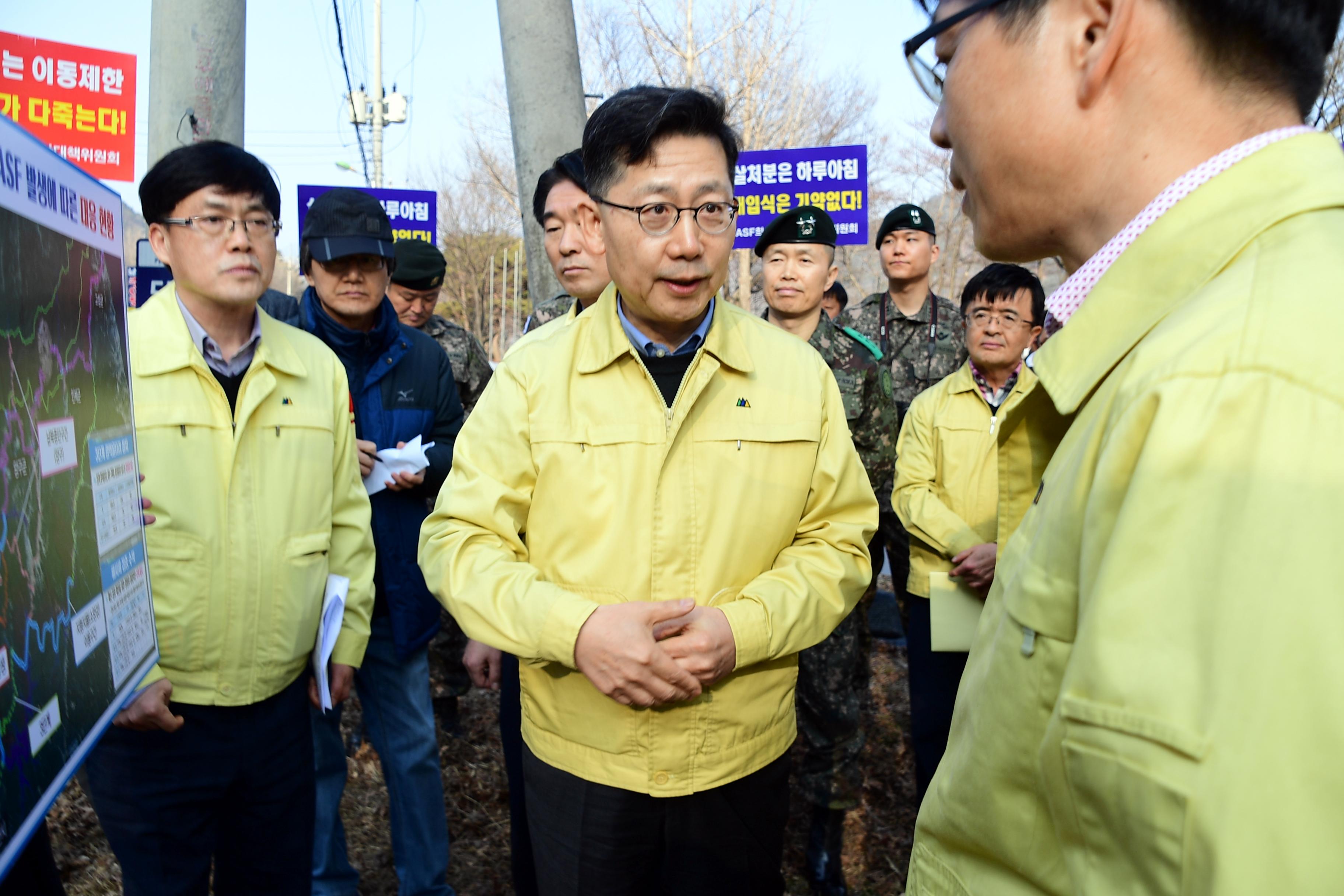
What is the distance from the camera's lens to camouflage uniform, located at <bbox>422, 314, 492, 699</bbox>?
189 inches

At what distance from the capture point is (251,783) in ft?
7.61

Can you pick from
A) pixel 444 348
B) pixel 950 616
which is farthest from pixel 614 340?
pixel 444 348

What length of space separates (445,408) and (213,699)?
156 cm

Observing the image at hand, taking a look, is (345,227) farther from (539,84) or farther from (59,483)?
(59,483)

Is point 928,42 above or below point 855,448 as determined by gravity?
above

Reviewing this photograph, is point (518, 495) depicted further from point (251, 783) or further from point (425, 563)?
point (251, 783)

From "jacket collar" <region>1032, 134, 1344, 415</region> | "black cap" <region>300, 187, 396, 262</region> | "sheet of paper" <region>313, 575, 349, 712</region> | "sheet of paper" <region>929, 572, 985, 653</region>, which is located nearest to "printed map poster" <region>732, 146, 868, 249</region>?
"black cap" <region>300, 187, 396, 262</region>

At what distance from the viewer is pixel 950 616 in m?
1.90

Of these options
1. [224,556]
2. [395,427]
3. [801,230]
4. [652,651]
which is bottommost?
[652,651]

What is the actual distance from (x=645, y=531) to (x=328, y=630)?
1.17 metres

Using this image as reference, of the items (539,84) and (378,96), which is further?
(378,96)

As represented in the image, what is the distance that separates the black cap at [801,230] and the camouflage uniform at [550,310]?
104cm

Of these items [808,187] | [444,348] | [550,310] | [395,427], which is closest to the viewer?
[395,427]

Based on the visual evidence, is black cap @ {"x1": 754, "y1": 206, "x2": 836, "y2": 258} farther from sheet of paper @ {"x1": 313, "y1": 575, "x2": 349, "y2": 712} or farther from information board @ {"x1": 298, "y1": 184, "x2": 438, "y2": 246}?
information board @ {"x1": 298, "y1": 184, "x2": 438, "y2": 246}
